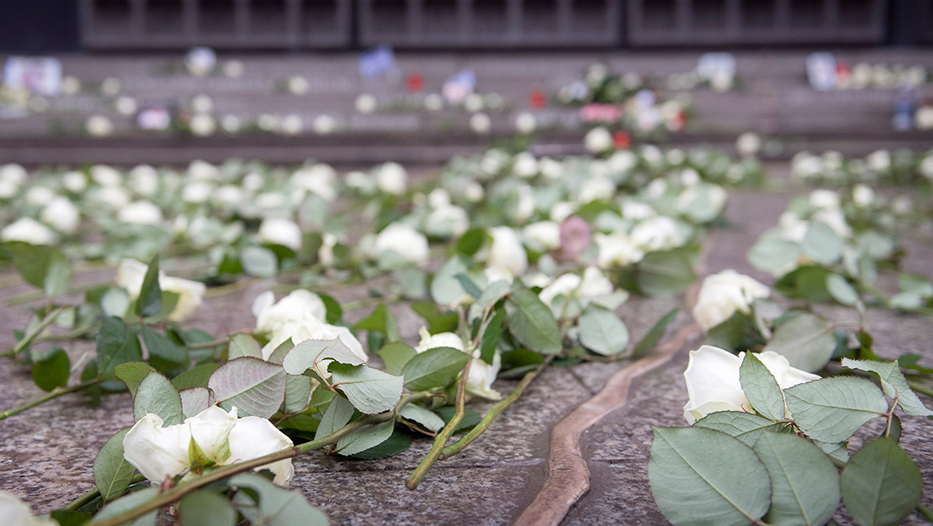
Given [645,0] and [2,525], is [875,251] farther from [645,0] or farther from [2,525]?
[645,0]

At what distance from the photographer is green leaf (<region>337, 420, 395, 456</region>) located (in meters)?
0.40

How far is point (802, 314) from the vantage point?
56 centimetres

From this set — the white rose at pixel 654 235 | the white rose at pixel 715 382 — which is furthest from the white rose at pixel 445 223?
the white rose at pixel 715 382

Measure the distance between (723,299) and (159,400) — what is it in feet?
1.46

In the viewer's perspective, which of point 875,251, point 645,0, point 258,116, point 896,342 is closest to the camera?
point 896,342

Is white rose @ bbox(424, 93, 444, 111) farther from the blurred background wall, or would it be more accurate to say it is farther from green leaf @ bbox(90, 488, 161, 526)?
green leaf @ bbox(90, 488, 161, 526)

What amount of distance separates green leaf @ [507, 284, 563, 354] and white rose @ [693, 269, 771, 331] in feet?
0.48

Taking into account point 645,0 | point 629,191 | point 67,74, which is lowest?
point 629,191

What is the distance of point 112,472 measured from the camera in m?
0.34

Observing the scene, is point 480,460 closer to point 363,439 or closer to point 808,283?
point 363,439

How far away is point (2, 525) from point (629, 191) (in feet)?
5.40

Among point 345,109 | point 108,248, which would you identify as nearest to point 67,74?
point 345,109

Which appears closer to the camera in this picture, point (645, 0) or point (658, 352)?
point (658, 352)

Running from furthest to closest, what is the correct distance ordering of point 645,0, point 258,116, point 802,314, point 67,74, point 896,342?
point 645,0, point 67,74, point 258,116, point 896,342, point 802,314
